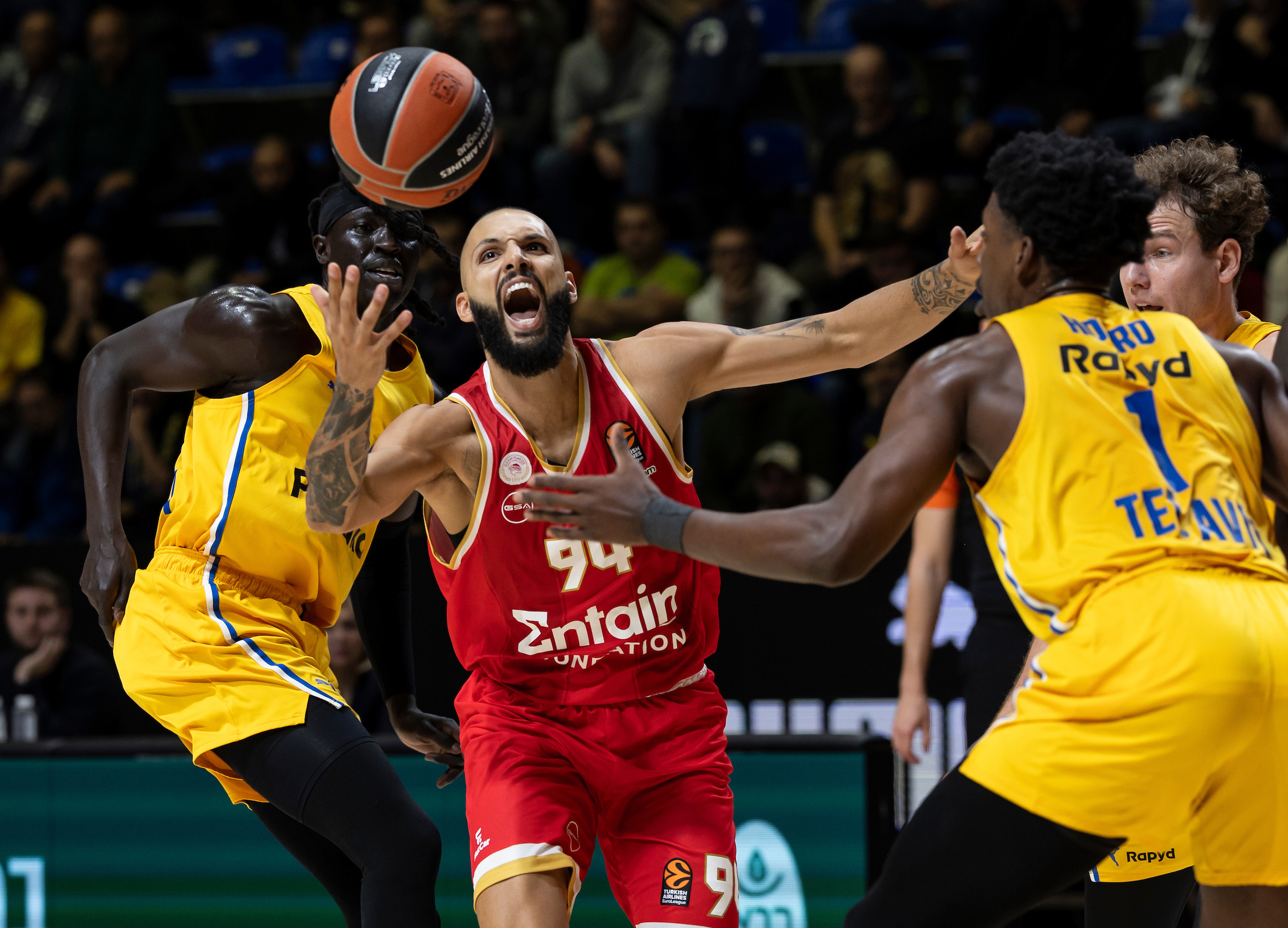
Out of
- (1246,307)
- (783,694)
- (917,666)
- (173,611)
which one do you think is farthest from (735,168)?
(173,611)

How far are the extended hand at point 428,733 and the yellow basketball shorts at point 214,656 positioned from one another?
378 millimetres

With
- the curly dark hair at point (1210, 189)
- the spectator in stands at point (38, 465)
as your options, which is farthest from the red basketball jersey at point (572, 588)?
the spectator in stands at point (38, 465)

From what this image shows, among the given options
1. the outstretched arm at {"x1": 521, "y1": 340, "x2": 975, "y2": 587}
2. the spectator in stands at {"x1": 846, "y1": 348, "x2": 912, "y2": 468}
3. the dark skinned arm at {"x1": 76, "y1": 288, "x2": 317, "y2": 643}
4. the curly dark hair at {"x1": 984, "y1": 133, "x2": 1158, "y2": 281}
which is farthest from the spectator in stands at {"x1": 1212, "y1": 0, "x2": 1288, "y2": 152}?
the outstretched arm at {"x1": 521, "y1": 340, "x2": 975, "y2": 587}

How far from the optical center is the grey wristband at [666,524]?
295 cm

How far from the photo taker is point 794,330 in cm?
407

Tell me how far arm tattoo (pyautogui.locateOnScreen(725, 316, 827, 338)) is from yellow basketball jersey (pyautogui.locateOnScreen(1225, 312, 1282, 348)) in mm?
1153

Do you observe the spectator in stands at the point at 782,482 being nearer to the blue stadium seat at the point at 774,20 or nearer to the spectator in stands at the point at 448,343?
the spectator in stands at the point at 448,343

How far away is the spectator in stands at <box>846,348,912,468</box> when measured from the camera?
7.69 meters

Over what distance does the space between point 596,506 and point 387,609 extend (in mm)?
1815

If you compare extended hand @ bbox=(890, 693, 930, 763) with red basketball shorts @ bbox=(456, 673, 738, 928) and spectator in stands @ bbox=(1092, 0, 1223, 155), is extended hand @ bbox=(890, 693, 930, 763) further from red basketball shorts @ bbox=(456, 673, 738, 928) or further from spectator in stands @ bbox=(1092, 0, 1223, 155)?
spectator in stands @ bbox=(1092, 0, 1223, 155)

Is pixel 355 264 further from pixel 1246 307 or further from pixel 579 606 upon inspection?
pixel 1246 307

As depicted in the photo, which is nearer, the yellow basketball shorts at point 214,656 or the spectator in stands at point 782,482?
the yellow basketball shorts at point 214,656

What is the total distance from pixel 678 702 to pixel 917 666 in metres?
1.76

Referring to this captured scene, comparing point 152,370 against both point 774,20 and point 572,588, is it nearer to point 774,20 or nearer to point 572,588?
point 572,588
